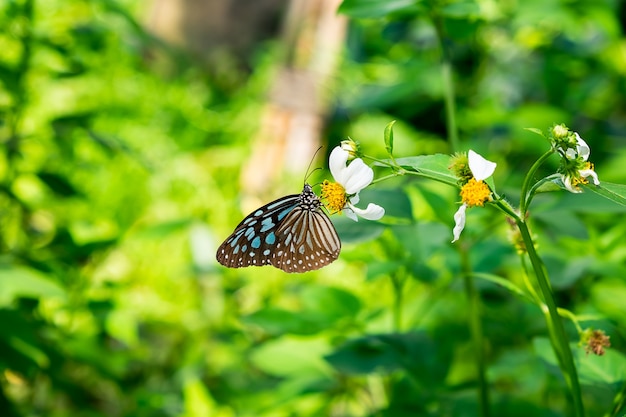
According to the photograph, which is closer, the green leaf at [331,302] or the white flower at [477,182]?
the white flower at [477,182]

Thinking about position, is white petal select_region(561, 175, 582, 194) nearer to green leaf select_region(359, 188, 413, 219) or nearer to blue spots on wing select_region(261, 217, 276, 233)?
green leaf select_region(359, 188, 413, 219)

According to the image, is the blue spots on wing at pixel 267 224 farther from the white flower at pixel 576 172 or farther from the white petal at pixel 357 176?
the white flower at pixel 576 172

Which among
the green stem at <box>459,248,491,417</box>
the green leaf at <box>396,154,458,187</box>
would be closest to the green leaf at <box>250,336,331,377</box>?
the green stem at <box>459,248,491,417</box>

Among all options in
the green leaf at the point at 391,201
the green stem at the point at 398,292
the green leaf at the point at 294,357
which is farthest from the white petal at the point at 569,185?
the green leaf at the point at 294,357

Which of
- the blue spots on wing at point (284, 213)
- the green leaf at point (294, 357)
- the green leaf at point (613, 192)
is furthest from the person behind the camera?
the green leaf at point (294, 357)

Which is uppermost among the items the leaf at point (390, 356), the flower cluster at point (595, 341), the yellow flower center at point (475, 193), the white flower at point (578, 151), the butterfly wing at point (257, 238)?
the butterfly wing at point (257, 238)

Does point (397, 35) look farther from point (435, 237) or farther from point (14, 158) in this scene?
point (435, 237)

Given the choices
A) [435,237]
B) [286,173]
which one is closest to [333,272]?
[286,173]

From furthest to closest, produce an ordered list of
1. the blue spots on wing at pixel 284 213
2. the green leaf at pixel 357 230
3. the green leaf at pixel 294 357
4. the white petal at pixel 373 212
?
the green leaf at pixel 294 357 < the blue spots on wing at pixel 284 213 < the green leaf at pixel 357 230 < the white petal at pixel 373 212

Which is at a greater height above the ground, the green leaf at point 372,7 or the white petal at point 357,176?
the green leaf at point 372,7
